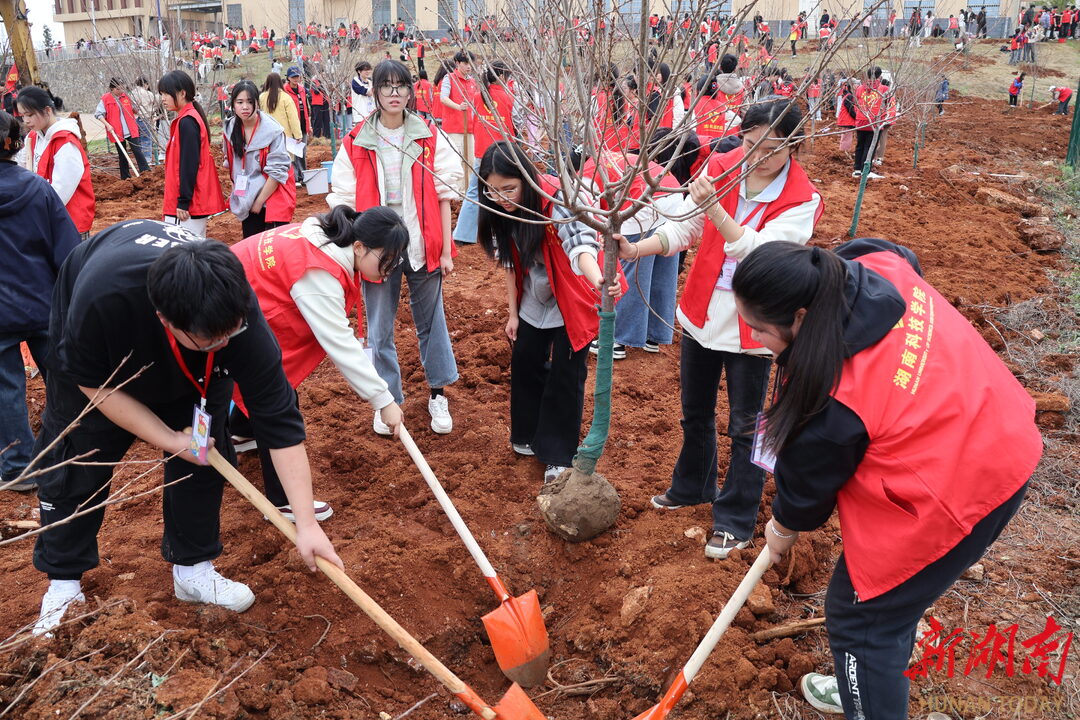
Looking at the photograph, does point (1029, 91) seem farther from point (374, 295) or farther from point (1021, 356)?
point (374, 295)

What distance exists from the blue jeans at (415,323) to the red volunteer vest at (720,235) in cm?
160

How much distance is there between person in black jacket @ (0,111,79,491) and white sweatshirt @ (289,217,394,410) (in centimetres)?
160

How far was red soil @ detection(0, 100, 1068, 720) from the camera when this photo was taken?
2.54 meters

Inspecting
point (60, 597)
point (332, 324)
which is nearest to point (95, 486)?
point (60, 597)

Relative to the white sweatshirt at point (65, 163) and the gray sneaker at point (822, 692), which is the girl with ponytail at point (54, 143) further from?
the gray sneaker at point (822, 692)

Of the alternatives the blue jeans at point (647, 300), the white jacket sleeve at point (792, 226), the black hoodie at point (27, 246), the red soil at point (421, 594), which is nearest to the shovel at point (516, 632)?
the red soil at point (421, 594)

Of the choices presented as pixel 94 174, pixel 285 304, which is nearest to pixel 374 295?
pixel 285 304

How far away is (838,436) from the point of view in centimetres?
183

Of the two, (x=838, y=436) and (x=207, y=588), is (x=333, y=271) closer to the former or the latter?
(x=207, y=588)

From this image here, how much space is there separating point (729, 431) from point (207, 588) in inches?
82.1

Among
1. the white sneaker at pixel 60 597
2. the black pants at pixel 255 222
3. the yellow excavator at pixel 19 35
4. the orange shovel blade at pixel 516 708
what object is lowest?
the orange shovel blade at pixel 516 708

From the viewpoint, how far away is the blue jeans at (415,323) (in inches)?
159

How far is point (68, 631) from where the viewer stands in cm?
256

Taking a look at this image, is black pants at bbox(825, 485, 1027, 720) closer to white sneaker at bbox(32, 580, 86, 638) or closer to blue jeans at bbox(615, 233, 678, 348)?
white sneaker at bbox(32, 580, 86, 638)
